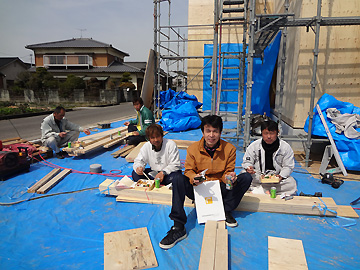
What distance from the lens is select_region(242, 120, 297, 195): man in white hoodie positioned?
3092mm

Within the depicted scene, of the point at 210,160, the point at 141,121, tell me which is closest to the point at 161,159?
the point at 210,160

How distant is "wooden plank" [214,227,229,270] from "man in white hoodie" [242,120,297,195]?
909mm

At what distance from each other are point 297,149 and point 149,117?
3330mm

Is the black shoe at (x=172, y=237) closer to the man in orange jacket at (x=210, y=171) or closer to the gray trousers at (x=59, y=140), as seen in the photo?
the man in orange jacket at (x=210, y=171)

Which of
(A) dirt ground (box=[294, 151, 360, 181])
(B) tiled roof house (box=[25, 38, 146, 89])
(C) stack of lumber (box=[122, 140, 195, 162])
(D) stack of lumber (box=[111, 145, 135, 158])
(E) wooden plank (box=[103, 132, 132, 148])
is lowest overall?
(A) dirt ground (box=[294, 151, 360, 181])

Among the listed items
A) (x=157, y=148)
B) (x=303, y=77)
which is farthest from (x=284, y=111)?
(x=157, y=148)

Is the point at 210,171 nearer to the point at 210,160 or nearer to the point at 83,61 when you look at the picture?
the point at 210,160

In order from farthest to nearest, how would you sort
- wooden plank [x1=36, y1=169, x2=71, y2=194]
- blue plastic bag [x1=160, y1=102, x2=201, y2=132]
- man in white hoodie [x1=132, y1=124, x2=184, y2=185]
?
1. blue plastic bag [x1=160, y1=102, x2=201, y2=132]
2. wooden plank [x1=36, y1=169, x2=71, y2=194]
3. man in white hoodie [x1=132, y1=124, x2=184, y2=185]

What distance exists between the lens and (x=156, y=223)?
2730mm

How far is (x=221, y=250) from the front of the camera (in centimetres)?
215

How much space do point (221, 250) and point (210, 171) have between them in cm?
81

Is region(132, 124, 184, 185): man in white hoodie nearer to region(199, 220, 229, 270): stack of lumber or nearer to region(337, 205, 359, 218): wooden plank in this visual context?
region(199, 220, 229, 270): stack of lumber

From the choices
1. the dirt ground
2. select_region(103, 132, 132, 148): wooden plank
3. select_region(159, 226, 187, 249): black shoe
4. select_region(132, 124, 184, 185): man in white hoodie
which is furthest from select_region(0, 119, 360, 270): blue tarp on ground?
select_region(103, 132, 132, 148): wooden plank

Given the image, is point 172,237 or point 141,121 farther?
point 141,121
